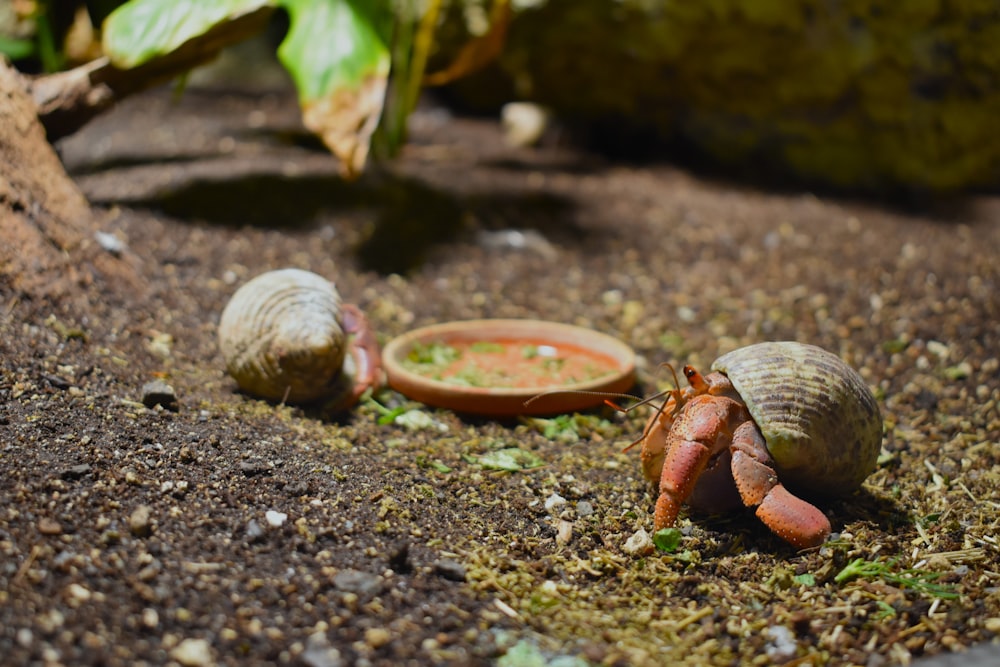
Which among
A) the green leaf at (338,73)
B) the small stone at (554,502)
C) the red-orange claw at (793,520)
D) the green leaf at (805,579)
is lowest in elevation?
the small stone at (554,502)

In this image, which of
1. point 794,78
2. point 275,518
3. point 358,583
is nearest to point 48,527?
point 275,518

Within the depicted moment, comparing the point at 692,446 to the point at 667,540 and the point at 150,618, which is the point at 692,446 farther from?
the point at 150,618

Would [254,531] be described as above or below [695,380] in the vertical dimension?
below

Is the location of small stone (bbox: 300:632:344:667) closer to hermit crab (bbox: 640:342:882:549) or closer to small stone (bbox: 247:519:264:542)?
small stone (bbox: 247:519:264:542)

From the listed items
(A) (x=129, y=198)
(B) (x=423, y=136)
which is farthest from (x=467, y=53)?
(A) (x=129, y=198)

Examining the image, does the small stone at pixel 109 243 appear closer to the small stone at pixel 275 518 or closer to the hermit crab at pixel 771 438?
the small stone at pixel 275 518

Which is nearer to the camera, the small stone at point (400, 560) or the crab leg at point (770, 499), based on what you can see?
the small stone at point (400, 560)

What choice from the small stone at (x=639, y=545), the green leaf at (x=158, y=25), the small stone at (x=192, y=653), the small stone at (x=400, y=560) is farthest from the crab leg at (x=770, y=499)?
the green leaf at (x=158, y=25)

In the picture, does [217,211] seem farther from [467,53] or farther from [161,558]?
[161,558]
